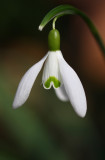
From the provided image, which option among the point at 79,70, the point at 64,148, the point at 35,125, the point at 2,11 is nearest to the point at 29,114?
the point at 35,125

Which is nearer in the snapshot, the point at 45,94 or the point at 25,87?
the point at 25,87

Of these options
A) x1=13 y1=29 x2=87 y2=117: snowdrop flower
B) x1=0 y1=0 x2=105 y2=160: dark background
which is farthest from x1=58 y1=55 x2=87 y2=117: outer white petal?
x1=0 y1=0 x2=105 y2=160: dark background

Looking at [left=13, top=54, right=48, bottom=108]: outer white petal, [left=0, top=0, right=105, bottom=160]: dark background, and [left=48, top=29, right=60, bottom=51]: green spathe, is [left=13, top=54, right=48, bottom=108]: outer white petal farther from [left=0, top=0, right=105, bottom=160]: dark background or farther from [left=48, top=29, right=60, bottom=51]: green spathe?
[left=0, top=0, right=105, bottom=160]: dark background

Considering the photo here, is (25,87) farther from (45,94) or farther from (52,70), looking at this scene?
(45,94)

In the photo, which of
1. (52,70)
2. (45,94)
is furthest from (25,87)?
(45,94)

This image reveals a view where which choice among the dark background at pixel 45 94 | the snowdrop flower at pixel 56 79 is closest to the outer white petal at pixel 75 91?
the snowdrop flower at pixel 56 79

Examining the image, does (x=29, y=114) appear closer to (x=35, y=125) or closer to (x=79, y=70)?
(x=35, y=125)
